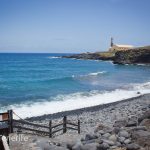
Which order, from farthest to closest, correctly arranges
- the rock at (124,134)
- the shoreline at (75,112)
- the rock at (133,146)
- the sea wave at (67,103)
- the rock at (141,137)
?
the sea wave at (67,103)
the shoreline at (75,112)
the rock at (124,134)
the rock at (141,137)
the rock at (133,146)

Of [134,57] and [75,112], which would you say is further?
[134,57]

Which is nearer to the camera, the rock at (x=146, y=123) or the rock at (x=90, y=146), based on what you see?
the rock at (x=90, y=146)

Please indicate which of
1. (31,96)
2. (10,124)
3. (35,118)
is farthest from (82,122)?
(31,96)

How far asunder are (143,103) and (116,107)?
349 cm

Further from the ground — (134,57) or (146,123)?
(134,57)

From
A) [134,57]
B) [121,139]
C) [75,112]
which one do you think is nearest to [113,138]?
[121,139]

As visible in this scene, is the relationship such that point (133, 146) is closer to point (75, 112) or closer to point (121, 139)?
point (121, 139)

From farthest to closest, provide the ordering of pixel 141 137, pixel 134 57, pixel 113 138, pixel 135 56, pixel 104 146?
pixel 135 56, pixel 134 57, pixel 113 138, pixel 141 137, pixel 104 146

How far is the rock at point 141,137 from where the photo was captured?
12.7m

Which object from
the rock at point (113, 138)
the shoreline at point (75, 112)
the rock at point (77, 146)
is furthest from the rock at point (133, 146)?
the shoreline at point (75, 112)

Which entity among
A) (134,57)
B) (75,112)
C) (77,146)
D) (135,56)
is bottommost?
(75,112)

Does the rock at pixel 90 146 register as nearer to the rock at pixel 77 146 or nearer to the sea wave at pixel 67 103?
the rock at pixel 77 146

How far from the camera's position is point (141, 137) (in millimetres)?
13062

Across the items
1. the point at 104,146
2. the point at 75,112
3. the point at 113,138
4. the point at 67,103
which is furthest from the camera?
the point at 67,103
